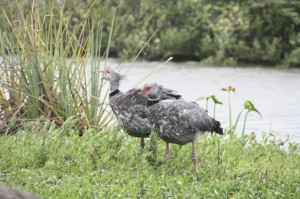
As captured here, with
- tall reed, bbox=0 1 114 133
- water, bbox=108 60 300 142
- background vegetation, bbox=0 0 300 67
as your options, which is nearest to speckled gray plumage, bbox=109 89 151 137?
tall reed, bbox=0 1 114 133

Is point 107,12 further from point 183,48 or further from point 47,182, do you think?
point 47,182

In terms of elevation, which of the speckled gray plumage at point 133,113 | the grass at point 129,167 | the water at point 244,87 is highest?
the speckled gray plumage at point 133,113

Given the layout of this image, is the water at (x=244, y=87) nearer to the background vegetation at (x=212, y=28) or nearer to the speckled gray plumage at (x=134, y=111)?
the background vegetation at (x=212, y=28)

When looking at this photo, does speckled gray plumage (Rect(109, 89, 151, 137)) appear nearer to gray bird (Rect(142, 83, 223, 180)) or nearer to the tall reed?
gray bird (Rect(142, 83, 223, 180))

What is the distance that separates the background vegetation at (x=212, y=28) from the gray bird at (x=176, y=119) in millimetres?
8765

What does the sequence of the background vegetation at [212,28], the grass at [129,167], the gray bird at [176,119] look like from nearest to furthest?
the grass at [129,167] < the gray bird at [176,119] < the background vegetation at [212,28]

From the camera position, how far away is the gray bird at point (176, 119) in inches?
276

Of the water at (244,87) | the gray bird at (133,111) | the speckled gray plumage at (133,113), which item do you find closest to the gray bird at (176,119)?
the gray bird at (133,111)

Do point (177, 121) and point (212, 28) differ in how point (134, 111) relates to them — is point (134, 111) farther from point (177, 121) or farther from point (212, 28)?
point (212, 28)

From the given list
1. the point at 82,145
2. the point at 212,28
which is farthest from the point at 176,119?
the point at 212,28

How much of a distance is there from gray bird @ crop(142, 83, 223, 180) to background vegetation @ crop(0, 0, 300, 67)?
8765mm

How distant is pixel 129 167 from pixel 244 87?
733cm

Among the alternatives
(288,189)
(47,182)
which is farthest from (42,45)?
(288,189)

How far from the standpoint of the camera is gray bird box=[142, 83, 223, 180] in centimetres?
701
